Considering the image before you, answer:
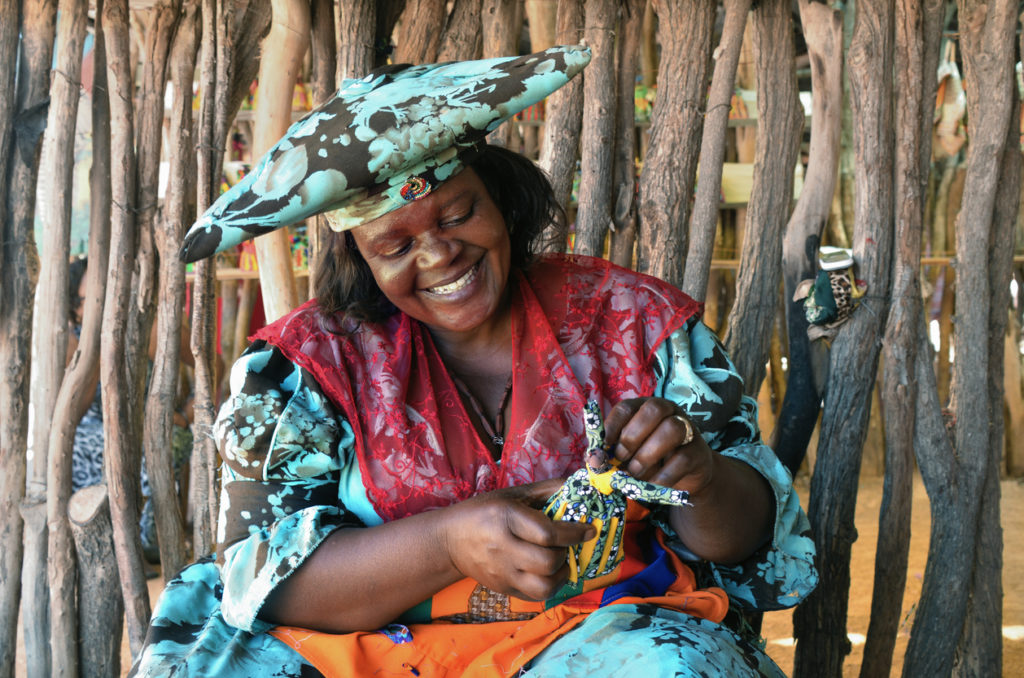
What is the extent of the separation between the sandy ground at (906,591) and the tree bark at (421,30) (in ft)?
7.87

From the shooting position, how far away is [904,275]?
232 centimetres

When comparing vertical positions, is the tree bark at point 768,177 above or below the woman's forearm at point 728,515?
above

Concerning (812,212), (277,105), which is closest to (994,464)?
(812,212)

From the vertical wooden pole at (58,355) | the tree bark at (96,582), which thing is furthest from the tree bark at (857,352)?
the vertical wooden pole at (58,355)

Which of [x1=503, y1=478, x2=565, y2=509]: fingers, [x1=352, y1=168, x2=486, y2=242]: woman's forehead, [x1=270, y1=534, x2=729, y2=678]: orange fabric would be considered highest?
[x1=352, y1=168, x2=486, y2=242]: woman's forehead

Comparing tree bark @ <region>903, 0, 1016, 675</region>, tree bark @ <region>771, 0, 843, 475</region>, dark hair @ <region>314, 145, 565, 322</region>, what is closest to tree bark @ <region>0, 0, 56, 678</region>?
dark hair @ <region>314, 145, 565, 322</region>

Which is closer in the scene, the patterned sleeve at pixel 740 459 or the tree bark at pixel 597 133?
the patterned sleeve at pixel 740 459

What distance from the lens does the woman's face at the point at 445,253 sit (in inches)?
63.7

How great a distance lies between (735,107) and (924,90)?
7.94ft

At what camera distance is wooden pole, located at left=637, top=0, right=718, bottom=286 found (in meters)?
2.50

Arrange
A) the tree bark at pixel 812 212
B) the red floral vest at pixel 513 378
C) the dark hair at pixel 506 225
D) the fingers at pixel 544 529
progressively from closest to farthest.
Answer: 1. the fingers at pixel 544 529
2. the red floral vest at pixel 513 378
3. the dark hair at pixel 506 225
4. the tree bark at pixel 812 212

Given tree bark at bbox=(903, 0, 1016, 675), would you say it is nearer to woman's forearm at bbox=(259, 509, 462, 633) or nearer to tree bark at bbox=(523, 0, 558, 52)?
tree bark at bbox=(523, 0, 558, 52)

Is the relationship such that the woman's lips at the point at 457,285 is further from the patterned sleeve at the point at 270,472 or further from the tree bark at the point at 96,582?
the tree bark at the point at 96,582

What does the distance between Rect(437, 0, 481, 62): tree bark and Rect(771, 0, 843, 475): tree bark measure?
0.94 meters
